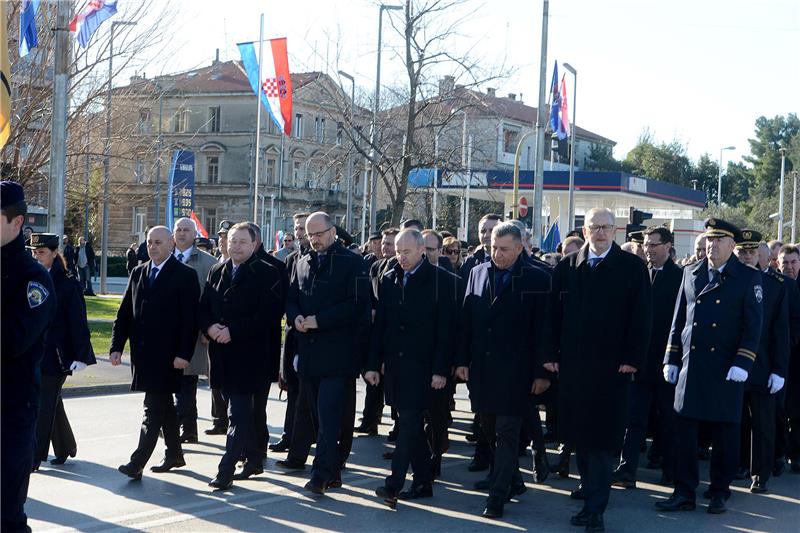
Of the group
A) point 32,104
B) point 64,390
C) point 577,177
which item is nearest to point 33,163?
point 32,104

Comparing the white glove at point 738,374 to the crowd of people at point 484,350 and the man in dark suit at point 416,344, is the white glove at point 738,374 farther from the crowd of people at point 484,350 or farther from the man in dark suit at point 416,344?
the man in dark suit at point 416,344

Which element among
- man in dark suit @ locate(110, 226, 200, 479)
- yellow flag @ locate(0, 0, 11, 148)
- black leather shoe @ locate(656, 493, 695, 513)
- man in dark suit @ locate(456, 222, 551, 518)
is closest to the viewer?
man in dark suit @ locate(456, 222, 551, 518)

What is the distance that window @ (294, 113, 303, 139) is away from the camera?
81.7 m

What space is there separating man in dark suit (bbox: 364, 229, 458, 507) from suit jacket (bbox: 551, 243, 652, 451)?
1.03 m

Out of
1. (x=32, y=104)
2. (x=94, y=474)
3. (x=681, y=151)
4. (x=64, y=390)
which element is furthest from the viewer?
(x=681, y=151)

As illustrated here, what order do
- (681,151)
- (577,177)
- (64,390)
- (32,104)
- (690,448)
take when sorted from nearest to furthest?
(690,448)
(64,390)
(32,104)
(577,177)
(681,151)

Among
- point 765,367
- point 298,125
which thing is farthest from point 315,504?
point 298,125

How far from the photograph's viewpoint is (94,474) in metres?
8.92

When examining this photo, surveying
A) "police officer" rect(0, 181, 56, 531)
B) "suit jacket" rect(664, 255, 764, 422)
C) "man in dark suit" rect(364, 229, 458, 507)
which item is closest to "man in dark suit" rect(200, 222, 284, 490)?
"man in dark suit" rect(364, 229, 458, 507)

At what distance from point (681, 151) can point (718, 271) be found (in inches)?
3396

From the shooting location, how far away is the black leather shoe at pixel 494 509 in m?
7.78

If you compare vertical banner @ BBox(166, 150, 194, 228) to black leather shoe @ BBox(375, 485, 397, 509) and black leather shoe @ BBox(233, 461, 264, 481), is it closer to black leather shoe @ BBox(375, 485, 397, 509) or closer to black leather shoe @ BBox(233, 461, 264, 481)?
black leather shoe @ BBox(233, 461, 264, 481)

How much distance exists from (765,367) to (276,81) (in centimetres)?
1800

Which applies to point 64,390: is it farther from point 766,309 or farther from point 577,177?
point 577,177
